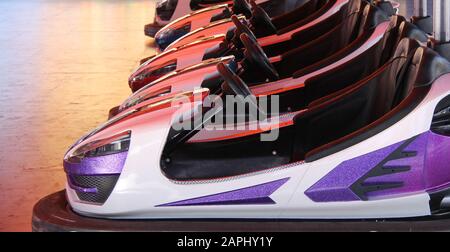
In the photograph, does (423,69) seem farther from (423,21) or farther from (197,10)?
(197,10)

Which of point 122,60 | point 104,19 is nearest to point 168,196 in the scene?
point 122,60

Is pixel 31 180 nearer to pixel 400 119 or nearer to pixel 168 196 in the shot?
pixel 168 196

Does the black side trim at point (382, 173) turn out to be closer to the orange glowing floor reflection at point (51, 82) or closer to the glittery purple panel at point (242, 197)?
the glittery purple panel at point (242, 197)

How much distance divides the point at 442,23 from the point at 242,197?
1028 mm

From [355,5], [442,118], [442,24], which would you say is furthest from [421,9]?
[442,118]

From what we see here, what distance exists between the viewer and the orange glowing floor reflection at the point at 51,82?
3.67 metres

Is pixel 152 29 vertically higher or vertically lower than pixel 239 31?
lower

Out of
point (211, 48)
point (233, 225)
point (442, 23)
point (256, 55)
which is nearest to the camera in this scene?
point (233, 225)

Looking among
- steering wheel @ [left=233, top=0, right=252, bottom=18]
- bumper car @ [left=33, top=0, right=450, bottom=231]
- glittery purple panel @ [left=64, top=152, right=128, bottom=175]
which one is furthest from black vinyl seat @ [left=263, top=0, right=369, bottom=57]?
glittery purple panel @ [left=64, top=152, right=128, bottom=175]

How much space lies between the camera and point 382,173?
2.62 m

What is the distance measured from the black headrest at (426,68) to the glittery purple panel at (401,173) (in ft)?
0.50

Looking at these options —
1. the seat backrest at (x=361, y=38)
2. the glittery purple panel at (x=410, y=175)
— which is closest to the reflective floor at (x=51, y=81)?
the seat backrest at (x=361, y=38)
